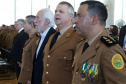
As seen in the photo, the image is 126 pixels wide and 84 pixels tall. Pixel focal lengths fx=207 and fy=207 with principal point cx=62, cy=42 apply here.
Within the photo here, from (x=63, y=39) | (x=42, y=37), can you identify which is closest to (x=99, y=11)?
(x=63, y=39)

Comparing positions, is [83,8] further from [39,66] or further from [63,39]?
[39,66]

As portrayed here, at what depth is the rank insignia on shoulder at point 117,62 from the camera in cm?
136

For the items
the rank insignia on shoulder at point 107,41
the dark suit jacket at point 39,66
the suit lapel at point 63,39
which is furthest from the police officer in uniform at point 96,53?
the dark suit jacket at point 39,66

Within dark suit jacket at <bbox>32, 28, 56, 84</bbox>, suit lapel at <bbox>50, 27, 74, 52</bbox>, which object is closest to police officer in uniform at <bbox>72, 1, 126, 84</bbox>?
suit lapel at <bbox>50, 27, 74, 52</bbox>

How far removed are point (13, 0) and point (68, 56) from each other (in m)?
10.6

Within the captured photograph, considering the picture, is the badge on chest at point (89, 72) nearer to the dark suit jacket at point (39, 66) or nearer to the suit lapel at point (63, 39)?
the suit lapel at point (63, 39)

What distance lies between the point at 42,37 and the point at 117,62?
1462mm

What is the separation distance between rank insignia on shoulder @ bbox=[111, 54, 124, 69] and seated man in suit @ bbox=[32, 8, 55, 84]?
52.0 inches

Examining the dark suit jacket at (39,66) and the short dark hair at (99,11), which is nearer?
the short dark hair at (99,11)

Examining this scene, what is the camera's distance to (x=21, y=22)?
208 inches

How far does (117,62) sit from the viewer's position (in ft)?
4.48

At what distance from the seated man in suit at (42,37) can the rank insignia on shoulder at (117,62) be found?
1321 millimetres

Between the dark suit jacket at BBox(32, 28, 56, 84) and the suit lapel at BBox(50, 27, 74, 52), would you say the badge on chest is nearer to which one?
the suit lapel at BBox(50, 27, 74, 52)

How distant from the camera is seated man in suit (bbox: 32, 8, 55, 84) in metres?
2.56
